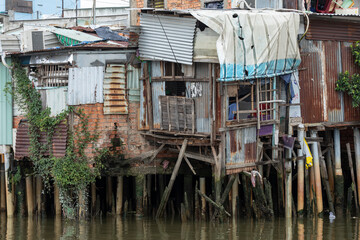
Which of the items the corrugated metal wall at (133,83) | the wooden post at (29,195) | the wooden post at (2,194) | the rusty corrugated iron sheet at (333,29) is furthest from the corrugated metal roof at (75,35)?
the rusty corrugated iron sheet at (333,29)

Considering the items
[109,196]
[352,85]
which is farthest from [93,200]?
[352,85]

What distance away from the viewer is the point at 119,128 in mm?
19344

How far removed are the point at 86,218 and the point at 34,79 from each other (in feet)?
13.7

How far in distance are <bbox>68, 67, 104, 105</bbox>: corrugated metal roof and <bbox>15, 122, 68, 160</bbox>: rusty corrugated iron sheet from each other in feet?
2.68

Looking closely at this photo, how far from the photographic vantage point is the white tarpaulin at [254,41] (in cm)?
1750

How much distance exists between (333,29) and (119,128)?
662 cm

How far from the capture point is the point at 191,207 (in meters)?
20.1

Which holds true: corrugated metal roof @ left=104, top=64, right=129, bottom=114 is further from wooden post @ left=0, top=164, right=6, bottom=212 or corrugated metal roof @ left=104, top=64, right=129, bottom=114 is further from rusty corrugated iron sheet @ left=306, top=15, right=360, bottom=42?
rusty corrugated iron sheet @ left=306, top=15, right=360, bottom=42

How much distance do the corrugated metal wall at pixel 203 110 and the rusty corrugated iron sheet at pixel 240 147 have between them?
25.7 inches

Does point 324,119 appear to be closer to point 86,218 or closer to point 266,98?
point 266,98

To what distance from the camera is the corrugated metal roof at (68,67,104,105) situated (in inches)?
754

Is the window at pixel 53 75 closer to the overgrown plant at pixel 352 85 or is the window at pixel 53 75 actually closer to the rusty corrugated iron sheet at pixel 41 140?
the rusty corrugated iron sheet at pixel 41 140

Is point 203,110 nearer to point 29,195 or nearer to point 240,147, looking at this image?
point 240,147

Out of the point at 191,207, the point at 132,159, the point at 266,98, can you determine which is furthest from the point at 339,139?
the point at 132,159
